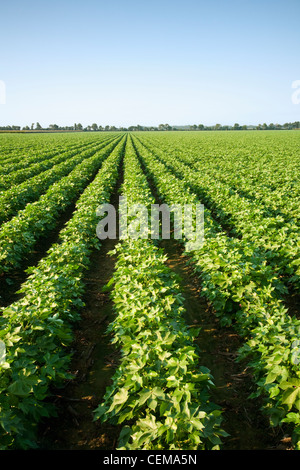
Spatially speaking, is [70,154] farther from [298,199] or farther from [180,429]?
[180,429]

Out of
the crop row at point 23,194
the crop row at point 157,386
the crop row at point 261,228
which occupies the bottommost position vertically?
the crop row at point 157,386

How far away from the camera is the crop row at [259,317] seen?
298cm

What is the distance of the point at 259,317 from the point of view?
4.19m

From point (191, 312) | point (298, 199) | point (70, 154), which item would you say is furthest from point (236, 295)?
point (70, 154)

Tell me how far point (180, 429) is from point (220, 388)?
1.68 m

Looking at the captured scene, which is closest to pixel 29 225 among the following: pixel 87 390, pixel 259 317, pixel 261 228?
pixel 87 390

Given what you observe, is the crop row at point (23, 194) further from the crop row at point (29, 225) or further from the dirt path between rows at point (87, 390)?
the dirt path between rows at point (87, 390)

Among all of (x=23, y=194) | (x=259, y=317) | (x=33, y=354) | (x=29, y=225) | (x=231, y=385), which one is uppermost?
(x=23, y=194)

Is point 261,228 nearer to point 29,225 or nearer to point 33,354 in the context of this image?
point 33,354

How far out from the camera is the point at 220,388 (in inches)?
154

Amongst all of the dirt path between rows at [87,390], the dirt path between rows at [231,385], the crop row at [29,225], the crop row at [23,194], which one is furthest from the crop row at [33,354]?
the crop row at [23,194]

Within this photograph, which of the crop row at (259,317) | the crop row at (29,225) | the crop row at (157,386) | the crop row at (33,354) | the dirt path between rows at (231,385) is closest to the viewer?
the crop row at (157,386)

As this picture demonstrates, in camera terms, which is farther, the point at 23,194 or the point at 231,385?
the point at 23,194

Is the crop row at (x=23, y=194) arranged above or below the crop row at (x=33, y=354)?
above
